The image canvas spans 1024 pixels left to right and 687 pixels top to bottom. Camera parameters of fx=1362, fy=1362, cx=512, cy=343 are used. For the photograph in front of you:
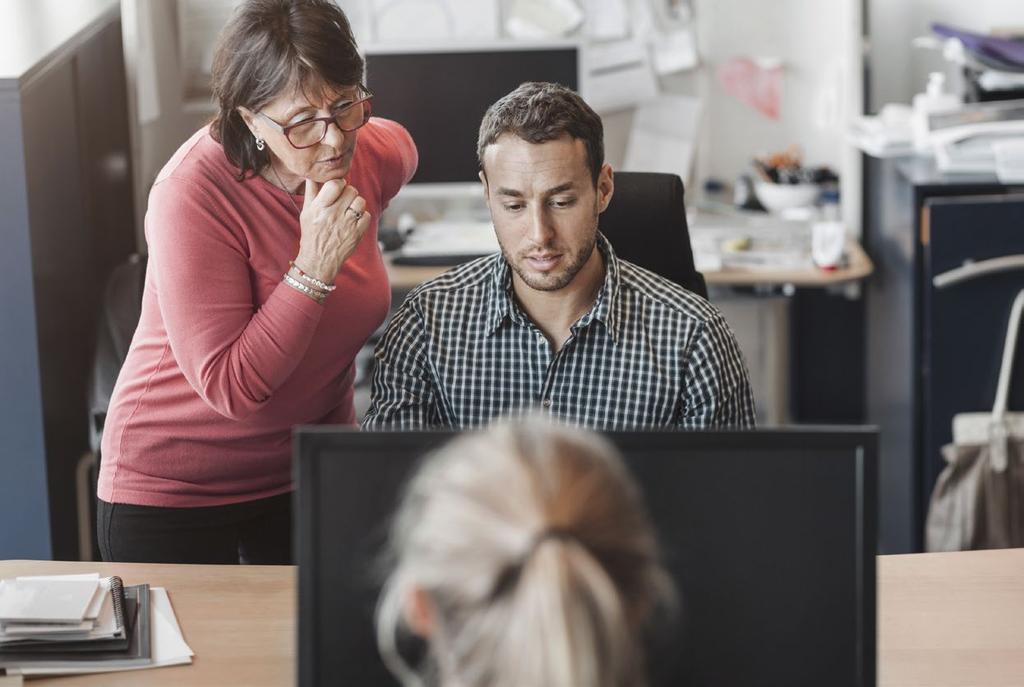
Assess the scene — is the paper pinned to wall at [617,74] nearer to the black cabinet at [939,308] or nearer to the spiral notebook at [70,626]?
the black cabinet at [939,308]

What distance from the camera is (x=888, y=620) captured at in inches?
57.4

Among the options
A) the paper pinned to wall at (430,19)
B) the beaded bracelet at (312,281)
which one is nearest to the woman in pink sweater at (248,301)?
the beaded bracelet at (312,281)

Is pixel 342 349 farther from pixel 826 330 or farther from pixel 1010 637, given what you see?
pixel 826 330

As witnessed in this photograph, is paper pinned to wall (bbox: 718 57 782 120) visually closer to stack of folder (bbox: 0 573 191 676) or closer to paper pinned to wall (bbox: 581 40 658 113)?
paper pinned to wall (bbox: 581 40 658 113)

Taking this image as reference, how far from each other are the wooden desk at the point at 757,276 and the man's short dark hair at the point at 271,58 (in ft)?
4.02

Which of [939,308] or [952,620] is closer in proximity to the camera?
[952,620]

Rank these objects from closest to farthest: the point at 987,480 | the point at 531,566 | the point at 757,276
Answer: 1. the point at 531,566
2. the point at 987,480
3. the point at 757,276

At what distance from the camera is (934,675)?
135 cm

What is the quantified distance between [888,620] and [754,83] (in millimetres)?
2223

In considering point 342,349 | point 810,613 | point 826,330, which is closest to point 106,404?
point 342,349

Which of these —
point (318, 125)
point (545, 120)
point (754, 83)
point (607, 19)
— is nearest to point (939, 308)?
point (754, 83)

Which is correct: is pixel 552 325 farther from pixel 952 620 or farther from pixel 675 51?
pixel 675 51

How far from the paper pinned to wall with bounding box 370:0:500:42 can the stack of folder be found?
2.17 meters

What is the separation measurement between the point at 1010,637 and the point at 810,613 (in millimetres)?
429
